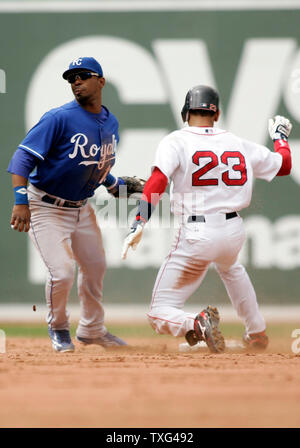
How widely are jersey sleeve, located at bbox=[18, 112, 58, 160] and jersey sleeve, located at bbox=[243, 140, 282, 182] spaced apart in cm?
116

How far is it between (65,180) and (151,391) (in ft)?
6.40

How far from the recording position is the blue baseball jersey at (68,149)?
14.0 feet

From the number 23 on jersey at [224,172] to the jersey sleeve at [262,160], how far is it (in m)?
0.17

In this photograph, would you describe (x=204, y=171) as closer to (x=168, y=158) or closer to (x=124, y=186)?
(x=168, y=158)

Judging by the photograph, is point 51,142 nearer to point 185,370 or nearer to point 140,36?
point 185,370

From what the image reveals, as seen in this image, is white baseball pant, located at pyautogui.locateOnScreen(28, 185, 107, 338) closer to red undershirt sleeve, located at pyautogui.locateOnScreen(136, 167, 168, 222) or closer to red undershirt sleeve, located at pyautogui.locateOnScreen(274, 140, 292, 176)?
red undershirt sleeve, located at pyautogui.locateOnScreen(136, 167, 168, 222)

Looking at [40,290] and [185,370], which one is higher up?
[185,370]

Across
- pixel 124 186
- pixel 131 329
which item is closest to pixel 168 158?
pixel 124 186

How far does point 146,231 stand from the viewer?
7012 millimetres

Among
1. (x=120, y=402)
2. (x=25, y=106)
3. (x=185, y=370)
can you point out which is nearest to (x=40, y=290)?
(x=25, y=106)

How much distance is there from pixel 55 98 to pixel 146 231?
1624 millimetres

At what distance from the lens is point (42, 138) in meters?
4.23

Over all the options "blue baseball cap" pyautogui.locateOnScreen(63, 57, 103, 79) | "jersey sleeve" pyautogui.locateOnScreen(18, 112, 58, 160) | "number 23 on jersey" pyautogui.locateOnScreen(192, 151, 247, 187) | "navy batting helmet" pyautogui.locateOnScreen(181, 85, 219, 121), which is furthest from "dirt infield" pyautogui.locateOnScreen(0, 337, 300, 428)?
"blue baseball cap" pyautogui.locateOnScreen(63, 57, 103, 79)

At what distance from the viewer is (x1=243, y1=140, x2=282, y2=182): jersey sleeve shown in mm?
4258
